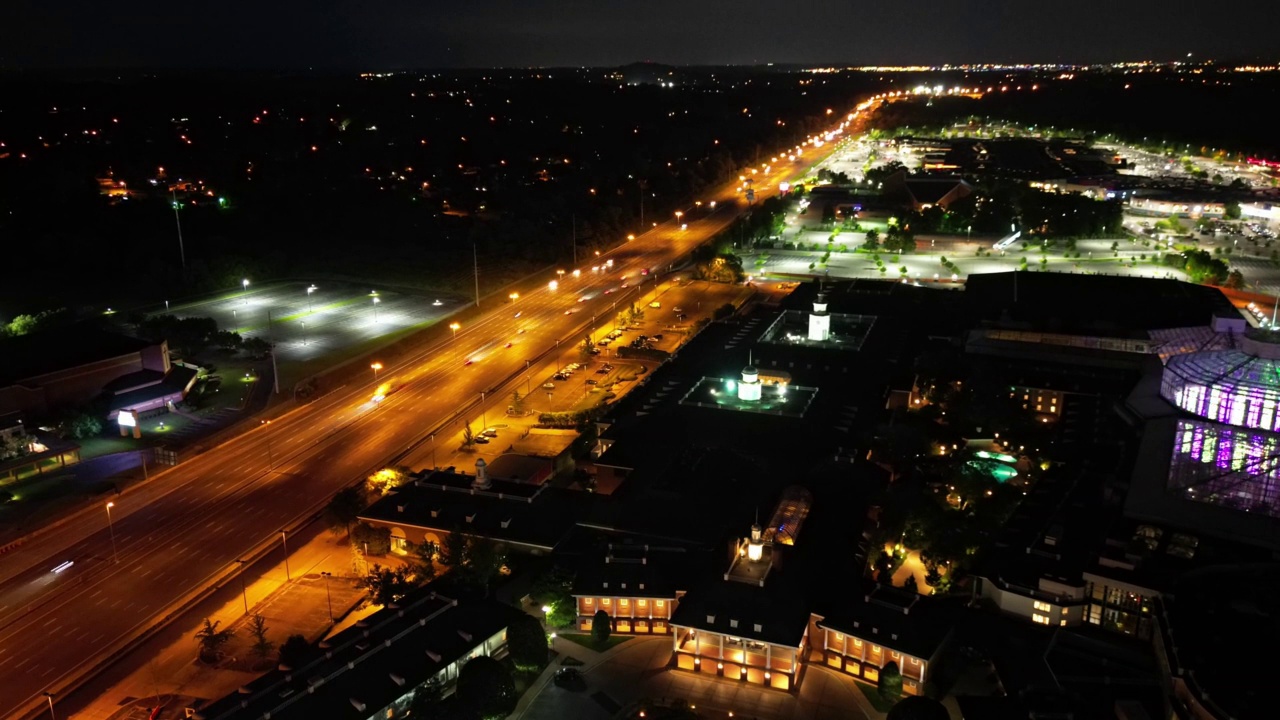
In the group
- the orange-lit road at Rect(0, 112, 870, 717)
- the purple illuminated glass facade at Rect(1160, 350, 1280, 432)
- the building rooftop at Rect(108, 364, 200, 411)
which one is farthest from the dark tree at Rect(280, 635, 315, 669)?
the purple illuminated glass facade at Rect(1160, 350, 1280, 432)

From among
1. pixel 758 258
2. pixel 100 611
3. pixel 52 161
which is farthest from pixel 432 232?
pixel 100 611

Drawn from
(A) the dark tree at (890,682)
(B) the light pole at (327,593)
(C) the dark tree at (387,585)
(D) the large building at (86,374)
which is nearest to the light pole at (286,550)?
(B) the light pole at (327,593)

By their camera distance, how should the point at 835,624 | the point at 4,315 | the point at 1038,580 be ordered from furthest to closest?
the point at 4,315
the point at 1038,580
the point at 835,624

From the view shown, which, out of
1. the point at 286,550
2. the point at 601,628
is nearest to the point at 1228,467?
the point at 601,628

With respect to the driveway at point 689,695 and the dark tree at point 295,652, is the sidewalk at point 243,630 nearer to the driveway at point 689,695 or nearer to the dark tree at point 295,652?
the dark tree at point 295,652

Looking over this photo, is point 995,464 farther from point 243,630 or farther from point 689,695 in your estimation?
point 243,630

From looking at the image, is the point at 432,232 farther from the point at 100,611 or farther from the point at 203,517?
the point at 100,611
